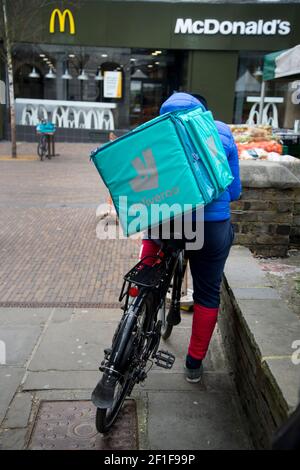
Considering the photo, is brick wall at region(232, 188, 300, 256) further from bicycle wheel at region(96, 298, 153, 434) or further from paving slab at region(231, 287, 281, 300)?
bicycle wheel at region(96, 298, 153, 434)

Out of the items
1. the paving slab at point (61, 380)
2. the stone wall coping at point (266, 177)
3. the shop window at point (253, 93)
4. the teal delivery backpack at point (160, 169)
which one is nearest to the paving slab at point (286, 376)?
the teal delivery backpack at point (160, 169)

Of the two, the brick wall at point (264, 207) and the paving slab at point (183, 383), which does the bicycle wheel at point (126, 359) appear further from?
the brick wall at point (264, 207)

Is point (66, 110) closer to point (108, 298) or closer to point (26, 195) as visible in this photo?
point (26, 195)

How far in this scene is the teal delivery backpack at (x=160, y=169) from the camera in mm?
2404

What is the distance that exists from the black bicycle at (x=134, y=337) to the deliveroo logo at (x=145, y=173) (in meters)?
0.54

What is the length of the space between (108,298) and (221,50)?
15.9 meters

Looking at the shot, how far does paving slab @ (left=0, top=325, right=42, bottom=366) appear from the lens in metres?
3.50

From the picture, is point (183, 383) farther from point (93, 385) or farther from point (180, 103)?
point (180, 103)

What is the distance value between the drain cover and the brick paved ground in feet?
5.50

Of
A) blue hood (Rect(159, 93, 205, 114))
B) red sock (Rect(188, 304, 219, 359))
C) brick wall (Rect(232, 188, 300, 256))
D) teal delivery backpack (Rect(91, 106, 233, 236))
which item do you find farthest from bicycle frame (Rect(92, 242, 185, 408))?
brick wall (Rect(232, 188, 300, 256))

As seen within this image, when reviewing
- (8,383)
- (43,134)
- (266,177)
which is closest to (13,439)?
(8,383)

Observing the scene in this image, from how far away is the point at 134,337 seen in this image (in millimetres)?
2650

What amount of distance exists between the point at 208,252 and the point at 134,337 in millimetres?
698

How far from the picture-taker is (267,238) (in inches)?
184
